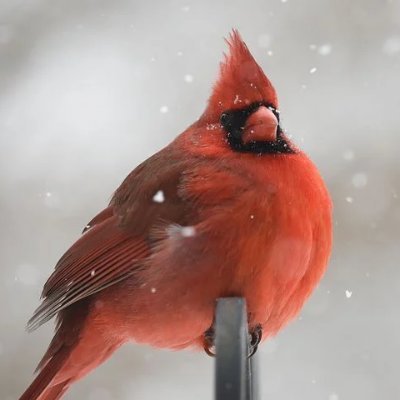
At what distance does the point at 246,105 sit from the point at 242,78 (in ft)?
0.23

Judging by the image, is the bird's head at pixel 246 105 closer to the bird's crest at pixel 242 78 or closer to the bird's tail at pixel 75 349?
the bird's crest at pixel 242 78

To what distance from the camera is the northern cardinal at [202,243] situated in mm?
2473

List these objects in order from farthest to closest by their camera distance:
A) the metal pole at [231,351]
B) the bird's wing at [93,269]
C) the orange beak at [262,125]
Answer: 1. the bird's wing at [93,269]
2. the orange beak at [262,125]
3. the metal pole at [231,351]

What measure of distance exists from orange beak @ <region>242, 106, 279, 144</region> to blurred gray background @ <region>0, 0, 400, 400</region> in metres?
2.70

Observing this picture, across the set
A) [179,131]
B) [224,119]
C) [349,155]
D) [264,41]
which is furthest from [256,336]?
[264,41]

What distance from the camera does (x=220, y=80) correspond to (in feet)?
8.82

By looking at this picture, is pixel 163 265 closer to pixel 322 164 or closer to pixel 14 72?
pixel 322 164

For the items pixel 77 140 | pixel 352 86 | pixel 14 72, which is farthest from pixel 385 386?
pixel 14 72

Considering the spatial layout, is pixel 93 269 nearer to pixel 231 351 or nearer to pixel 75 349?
pixel 75 349

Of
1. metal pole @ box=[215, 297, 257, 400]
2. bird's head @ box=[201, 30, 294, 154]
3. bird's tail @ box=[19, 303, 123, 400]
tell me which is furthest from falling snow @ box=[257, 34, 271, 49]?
metal pole @ box=[215, 297, 257, 400]

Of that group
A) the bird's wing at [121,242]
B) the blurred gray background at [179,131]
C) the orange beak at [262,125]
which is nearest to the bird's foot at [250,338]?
the bird's wing at [121,242]

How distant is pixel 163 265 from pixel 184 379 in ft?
9.16

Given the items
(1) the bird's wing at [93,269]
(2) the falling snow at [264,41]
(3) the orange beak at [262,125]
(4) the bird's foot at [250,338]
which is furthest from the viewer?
(2) the falling snow at [264,41]

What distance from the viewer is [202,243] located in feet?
8.25
